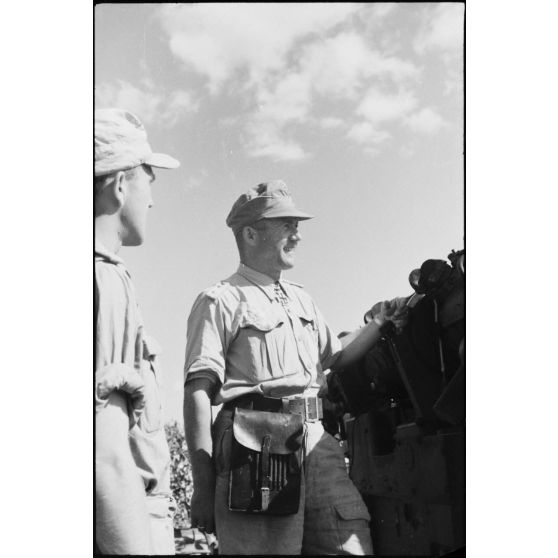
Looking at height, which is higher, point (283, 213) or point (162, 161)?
point (162, 161)

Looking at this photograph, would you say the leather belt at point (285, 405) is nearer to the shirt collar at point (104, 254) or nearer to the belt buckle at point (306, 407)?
the belt buckle at point (306, 407)

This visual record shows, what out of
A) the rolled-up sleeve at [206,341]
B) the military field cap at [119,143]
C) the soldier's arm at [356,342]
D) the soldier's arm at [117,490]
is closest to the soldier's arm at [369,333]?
the soldier's arm at [356,342]

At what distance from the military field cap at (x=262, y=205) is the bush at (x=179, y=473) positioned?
0.97m

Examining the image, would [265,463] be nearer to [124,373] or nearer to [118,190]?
[124,373]

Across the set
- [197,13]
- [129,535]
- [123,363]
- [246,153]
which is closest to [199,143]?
[246,153]

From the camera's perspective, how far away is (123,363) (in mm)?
4031

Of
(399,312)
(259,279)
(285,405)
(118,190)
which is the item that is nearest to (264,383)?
(285,405)

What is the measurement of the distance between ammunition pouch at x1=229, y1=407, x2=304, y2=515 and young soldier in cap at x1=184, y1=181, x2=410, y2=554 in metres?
0.01

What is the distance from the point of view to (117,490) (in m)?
3.93

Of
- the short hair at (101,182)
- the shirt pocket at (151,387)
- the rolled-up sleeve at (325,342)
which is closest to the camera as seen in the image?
the shirt pocket at (151,387)

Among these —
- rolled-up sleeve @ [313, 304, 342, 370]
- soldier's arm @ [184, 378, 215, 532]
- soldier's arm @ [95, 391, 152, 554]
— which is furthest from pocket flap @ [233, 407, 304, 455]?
soldier's arm @ [95, 391, 152, 554]

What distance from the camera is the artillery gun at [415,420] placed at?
4.39 m

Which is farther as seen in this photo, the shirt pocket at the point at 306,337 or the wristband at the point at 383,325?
the wristband at the point at 383,325

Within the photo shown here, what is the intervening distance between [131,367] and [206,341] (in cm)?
37
